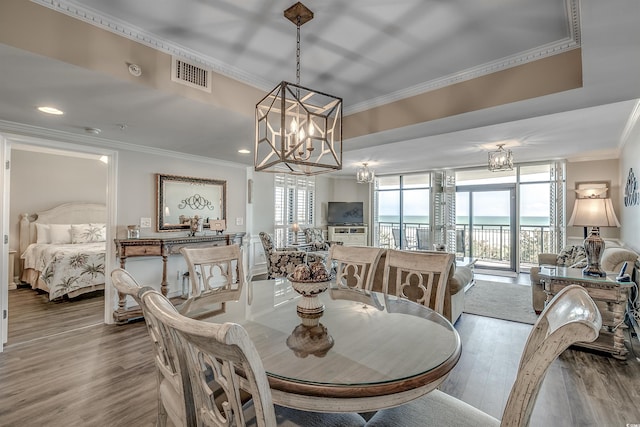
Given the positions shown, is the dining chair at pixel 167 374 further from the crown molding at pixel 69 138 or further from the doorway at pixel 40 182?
the crown molding at pixel 69 138

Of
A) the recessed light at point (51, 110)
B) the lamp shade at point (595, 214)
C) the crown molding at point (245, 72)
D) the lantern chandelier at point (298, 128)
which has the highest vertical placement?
the crown molding at point (245, 72)

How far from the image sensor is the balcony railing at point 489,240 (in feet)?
22.2

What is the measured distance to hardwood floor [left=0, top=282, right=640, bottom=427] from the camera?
1.93 metres

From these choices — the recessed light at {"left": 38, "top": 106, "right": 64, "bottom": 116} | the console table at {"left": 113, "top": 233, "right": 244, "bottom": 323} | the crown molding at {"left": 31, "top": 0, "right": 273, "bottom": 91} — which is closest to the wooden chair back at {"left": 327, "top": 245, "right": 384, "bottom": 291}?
the crown molding at {"left": 31, "top": 0, "right": 273, "bottom": 91}

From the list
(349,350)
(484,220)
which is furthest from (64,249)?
(484,220)

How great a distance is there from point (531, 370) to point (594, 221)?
3.32 meters

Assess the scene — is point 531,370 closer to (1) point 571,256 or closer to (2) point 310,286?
(2) point 310,286

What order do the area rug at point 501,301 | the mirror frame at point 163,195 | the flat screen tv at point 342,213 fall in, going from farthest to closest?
1. the flat screen tv at point 342,213
2. the mirror frame at point 163,195
3. the area rug at point 501,301

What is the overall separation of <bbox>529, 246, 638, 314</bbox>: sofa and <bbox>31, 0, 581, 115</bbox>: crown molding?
2.30 m

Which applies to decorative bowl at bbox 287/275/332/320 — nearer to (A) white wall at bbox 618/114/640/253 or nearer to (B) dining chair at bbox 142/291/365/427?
(B) dining chair at bbox 142/291/365/427

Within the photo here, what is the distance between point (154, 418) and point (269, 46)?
9.07 ft

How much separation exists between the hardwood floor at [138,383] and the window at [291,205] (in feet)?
13.2

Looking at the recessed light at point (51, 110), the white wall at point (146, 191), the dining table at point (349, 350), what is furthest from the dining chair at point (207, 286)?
the white wall at point (146, 191)

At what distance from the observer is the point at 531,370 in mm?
788
